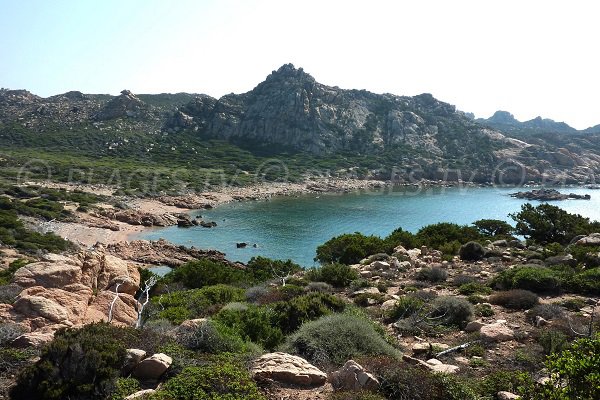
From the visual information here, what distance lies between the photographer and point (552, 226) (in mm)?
28328

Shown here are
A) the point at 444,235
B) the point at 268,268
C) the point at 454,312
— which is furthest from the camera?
the point at 444,235

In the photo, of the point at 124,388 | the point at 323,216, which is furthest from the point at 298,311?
the point at 323,216

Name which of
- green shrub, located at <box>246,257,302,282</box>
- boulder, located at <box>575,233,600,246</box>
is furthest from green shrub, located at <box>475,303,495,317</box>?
green shrub, located at <box>246,257,302,282</box>

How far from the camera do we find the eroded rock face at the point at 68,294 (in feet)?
32.1

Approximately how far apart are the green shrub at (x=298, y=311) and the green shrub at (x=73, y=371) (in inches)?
208

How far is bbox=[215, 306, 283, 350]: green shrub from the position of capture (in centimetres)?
1035

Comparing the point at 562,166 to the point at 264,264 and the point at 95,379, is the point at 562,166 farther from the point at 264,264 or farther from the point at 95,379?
the point at 95,379

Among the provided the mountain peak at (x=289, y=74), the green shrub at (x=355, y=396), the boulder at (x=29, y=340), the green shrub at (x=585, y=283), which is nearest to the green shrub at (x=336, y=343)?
the green shrub at (x=355, y=396)

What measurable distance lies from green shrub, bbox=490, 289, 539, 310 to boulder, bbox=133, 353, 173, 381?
37.1ft

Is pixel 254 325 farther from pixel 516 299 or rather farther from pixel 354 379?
pixel 516 299

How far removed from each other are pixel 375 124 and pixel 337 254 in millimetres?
132511

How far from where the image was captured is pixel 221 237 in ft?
167

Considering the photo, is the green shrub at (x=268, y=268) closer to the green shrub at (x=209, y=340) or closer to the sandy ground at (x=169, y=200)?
the green shrub at (x=209, y=340)

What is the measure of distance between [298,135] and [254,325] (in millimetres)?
134716
